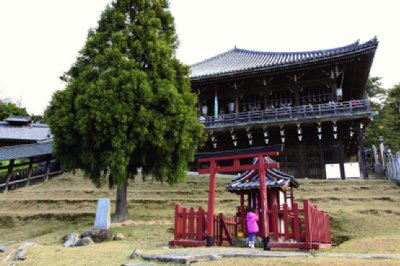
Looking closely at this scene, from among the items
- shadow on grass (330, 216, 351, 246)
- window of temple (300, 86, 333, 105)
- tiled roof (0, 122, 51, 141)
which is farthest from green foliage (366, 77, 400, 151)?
tiled roof (0, 122, 51, 141)

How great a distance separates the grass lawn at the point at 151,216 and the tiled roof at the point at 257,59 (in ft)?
27.4

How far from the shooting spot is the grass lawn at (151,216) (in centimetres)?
875

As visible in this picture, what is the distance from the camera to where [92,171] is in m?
13.7

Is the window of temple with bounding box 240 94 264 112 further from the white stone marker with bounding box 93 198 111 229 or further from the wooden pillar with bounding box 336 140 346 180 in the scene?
the white stone marker with bounding box 93 198 111 229

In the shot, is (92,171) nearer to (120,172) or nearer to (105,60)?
(120,172)

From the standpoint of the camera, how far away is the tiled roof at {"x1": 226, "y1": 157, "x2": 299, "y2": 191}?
1015 cm

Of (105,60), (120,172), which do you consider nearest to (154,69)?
(105,60)

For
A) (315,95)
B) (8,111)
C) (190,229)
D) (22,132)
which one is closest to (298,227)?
(190,229)

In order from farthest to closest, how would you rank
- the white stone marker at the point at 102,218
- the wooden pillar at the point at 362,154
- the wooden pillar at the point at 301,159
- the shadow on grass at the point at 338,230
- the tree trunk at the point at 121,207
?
1. the wooden pillar at the point at 301,159
2. the wooden pillar at the point at 362,154
3. the tree trunk at the point at 121,207
4. the white stone marker at the point at 102,218
5. the shadow on grass at the point at 338,230

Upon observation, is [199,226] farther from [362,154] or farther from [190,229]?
[362,154]

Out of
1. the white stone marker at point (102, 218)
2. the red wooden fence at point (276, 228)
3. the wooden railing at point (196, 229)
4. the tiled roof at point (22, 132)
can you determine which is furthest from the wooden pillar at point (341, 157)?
the tiled roof at point (22, 132)

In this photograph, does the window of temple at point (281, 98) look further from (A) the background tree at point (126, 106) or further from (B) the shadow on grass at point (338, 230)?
(B) the shadow on grass at point (338, 230)

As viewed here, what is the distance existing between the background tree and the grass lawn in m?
2.57

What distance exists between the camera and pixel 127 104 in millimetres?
13305
